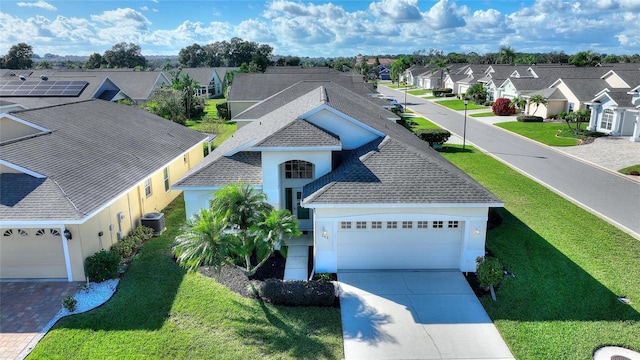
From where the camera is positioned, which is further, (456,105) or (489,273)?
(456,105)

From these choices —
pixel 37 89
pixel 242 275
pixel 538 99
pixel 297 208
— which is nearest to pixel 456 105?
pixel 538 99

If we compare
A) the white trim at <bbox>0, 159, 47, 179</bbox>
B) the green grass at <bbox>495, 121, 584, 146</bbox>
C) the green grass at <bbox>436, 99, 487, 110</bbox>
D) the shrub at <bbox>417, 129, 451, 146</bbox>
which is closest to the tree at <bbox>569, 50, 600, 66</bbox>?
the green grass at <bbox>436, 99, 487, 110</bbox>

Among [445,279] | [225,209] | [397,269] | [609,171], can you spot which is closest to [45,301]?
[225,209]

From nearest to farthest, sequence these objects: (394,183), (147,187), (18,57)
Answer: (394,183) → (147,187) → (18,57)

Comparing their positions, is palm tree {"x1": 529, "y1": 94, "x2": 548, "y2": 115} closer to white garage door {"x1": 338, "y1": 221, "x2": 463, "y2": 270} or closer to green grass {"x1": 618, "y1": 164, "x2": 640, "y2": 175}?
green grass {"x1": 618, "y1": 164, "x2": 640, "y2": 175}

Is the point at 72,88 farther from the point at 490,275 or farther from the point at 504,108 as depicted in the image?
the point at 504,108

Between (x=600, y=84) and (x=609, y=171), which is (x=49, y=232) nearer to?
(x=609, y=171)
